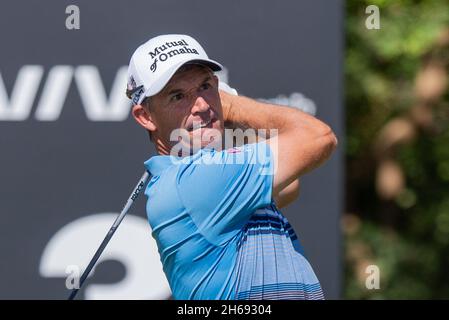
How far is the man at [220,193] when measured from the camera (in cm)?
Result: 357

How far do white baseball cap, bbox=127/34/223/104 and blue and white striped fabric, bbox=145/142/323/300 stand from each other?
0.26m

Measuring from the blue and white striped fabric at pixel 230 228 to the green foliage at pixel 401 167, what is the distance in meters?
4.71

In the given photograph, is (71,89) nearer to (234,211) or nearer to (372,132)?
(234,211)

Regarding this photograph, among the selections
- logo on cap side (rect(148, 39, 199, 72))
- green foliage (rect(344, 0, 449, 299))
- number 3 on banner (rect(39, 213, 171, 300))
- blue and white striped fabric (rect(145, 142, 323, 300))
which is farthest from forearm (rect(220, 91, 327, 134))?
green foliage (rect(344, 0, 449, 299))

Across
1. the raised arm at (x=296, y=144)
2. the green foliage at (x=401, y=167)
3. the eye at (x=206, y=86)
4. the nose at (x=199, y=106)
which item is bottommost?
the green foliage at (x=401, y=167)

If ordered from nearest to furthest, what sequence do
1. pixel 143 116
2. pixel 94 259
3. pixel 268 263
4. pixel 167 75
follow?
pixel 268 263, pixel 167 75, pixel 143 116, pixel 94 259

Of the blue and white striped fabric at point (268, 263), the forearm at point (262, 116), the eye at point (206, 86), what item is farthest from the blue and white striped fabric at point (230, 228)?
the eye at point (206, 86)

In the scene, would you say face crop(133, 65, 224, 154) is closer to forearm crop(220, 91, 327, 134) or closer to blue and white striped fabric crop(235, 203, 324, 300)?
forearm crop(220, 91, 327, 134)

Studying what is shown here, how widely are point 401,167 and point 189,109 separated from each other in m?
5.36

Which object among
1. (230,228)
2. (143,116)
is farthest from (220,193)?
(143,116)

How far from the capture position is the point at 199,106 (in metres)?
3.71

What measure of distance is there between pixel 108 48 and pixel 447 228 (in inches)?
184

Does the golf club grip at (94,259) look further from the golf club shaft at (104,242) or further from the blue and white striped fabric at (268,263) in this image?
the blue and white striped fabric at (268,263)

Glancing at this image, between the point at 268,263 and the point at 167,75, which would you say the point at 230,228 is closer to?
the point at 268,263
